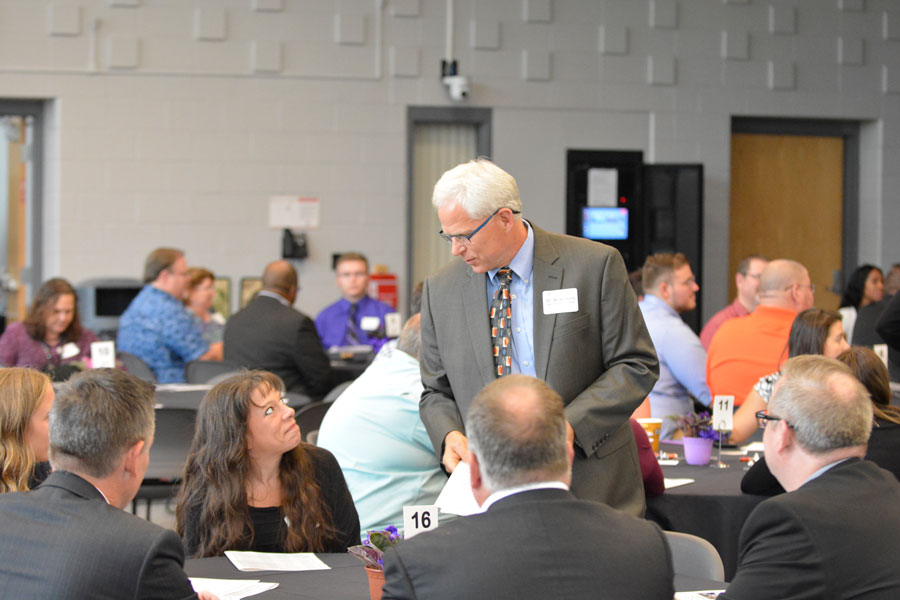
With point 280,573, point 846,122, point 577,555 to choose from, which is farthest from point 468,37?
point 577,555

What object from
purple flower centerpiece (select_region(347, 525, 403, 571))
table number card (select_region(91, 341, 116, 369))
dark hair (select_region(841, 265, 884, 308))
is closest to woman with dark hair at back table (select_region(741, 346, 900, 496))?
purple flower centerpiece (select_region(347, 525, 403, 571))

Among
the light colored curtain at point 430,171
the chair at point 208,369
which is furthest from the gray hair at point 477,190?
the light colored curtain at point 430,171

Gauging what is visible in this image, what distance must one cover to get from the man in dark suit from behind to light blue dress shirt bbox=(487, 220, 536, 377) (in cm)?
95

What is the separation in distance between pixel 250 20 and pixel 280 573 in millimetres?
6780

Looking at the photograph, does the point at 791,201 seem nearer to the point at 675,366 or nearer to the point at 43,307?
the point at 675,366

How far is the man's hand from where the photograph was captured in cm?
250

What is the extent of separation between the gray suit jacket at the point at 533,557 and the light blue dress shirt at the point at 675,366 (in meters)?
3.12

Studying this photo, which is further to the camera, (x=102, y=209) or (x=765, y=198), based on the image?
(x=765, y=198)

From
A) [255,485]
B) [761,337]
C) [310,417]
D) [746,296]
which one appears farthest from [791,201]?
[255,485]

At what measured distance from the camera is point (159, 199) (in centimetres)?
825

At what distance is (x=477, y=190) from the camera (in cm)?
248

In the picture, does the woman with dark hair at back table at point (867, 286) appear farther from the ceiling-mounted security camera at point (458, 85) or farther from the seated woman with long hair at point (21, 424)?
the seated woman with long hair at point (21, 424)

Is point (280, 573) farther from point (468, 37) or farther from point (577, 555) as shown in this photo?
point (468, 37)

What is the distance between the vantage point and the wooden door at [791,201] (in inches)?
369
